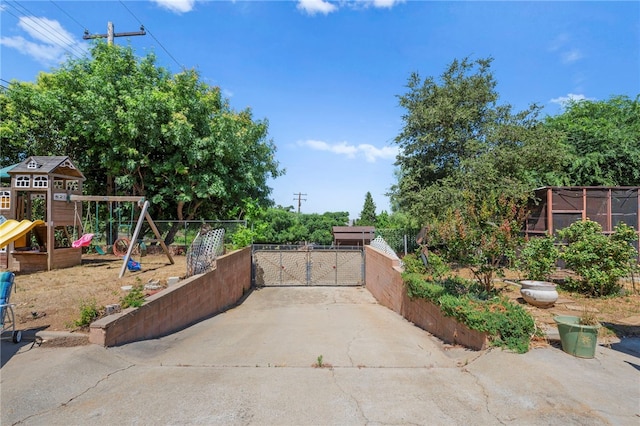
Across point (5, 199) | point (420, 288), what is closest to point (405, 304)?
point (420, 288)

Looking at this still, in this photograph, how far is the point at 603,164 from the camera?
19.5 metres

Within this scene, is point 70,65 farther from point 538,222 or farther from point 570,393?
point 538,222

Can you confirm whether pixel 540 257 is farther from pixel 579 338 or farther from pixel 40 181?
pixel 40 181

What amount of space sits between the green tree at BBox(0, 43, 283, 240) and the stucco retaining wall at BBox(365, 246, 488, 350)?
8106 millimetres

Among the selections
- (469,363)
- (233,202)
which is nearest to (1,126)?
(233,202)

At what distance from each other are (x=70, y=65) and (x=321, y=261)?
636 inches

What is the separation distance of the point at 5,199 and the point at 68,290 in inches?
285

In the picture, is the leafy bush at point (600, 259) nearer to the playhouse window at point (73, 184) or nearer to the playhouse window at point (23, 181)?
the playhouse window at point (73, 184)

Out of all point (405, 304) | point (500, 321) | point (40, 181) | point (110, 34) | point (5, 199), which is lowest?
point (405, 304)

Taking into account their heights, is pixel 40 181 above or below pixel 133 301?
above

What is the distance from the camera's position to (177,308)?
7957mm

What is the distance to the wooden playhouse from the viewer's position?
10.4 m

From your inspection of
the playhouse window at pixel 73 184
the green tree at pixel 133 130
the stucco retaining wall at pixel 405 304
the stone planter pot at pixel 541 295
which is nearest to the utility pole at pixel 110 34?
the green tree at pixel 133 130

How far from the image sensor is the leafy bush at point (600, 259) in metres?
8.34
